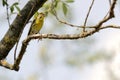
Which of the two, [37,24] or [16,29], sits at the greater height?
[37,24]

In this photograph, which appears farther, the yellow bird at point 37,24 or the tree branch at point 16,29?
the tree branch at point 16,29

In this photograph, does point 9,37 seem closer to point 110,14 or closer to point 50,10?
point 50,10

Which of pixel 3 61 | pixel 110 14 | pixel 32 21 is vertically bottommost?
pixel 3 61

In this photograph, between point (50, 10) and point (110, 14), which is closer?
point (110, 14)

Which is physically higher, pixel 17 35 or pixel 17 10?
pixel 17 10

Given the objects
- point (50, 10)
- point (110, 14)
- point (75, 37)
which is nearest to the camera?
point (110, 14)

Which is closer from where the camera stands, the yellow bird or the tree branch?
the yellow bird

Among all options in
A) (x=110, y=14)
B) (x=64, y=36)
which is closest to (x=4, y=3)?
(x=64, y=36)

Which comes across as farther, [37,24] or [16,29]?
[16,29]
